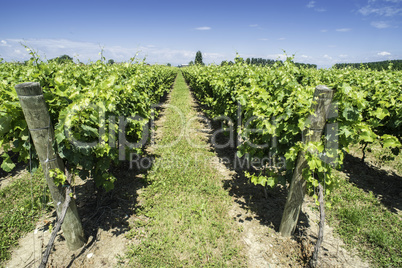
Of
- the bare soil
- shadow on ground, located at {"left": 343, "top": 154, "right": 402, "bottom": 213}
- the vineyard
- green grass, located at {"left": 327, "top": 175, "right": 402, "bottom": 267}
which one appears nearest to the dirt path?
the bare soil

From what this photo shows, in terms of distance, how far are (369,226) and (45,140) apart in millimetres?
5315

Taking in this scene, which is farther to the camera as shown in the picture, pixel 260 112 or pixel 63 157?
pixel 260 112

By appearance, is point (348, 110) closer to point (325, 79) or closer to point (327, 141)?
point (327, 141)

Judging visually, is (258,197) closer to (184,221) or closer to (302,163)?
(184,221)

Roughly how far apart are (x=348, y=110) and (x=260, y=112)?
129 cm

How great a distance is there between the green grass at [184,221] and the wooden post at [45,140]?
2.92 ft

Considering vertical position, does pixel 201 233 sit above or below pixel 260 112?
below

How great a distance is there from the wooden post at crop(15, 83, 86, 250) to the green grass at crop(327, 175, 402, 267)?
3.67 m

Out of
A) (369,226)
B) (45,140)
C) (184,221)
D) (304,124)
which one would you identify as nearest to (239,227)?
(184,221)

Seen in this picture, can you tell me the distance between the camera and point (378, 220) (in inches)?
152

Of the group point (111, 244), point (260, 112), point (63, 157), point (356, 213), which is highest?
point (260, 112)

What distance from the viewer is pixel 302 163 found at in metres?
2.88

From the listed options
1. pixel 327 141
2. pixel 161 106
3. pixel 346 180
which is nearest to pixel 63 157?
pixel 327 141

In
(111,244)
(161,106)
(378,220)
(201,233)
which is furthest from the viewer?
(161,106)
